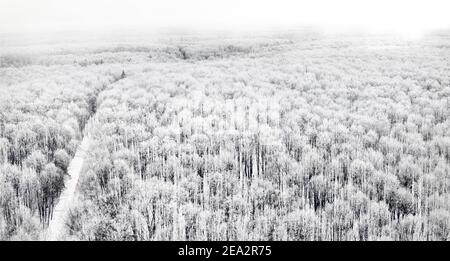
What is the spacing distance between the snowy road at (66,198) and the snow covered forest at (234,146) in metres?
0.06

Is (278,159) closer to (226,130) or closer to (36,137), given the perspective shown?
(226,130)

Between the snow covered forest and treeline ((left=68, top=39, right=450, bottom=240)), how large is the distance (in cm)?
1

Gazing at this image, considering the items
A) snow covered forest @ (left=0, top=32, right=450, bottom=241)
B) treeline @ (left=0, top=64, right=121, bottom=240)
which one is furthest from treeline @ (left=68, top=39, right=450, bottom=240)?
treeline @ (left=0, top=64, right=121, bottom=240)

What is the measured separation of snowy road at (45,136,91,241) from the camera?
316 cm

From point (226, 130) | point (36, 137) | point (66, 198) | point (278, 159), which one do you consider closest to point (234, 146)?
point (226, 130)

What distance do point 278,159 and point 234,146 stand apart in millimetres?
530

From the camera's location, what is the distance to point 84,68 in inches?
277

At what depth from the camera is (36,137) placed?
14.4 feet

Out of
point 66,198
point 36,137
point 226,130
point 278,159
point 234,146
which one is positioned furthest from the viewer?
point 226,130

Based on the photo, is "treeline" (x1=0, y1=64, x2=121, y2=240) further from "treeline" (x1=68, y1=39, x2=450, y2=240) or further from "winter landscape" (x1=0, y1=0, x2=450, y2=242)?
"treeline" (x1=68, y1=39, x2=450, y2=240)

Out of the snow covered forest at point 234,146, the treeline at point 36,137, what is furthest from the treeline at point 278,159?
the treeline at point 36,137
